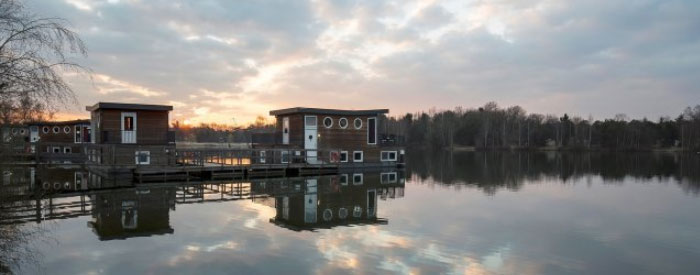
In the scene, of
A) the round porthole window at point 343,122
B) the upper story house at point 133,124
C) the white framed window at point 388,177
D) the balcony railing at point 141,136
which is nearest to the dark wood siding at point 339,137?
the round porthole window at point 343,122

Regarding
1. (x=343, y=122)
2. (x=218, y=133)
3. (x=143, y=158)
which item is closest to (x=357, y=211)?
(x=143, y=158)

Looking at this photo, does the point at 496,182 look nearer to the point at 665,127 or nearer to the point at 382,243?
the point at 382,243

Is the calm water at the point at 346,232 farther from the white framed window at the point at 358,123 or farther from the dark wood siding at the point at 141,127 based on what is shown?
the white framed window at the point at 358,123

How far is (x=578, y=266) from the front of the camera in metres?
10.9

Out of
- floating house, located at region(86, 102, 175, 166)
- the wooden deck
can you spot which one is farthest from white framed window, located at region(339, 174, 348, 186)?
floating house, located at region(86, 102, 175, 166)

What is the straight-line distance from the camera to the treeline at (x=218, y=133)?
321 ft

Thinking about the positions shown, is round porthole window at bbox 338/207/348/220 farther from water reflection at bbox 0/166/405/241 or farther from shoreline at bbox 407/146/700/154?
shoreline at bbox 407/146/700/154

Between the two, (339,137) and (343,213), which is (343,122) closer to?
(339,137)

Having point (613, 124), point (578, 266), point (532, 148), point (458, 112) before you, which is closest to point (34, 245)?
point (578, 266)

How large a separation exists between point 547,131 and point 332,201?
107 metres

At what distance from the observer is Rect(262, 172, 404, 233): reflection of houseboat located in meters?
16.1

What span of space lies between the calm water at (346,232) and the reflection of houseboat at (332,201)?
0.23ft

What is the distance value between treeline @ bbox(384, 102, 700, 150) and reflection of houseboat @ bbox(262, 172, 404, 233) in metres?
87.0

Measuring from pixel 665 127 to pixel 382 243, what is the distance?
118 m
